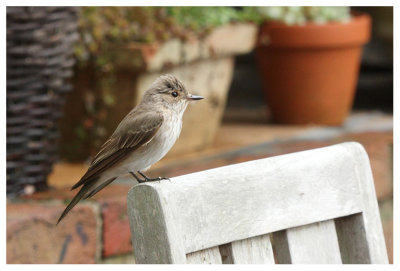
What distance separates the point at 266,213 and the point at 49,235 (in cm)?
156

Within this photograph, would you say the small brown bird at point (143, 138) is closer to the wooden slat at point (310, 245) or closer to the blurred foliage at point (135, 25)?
→ the wooden slat at point (310, 245)

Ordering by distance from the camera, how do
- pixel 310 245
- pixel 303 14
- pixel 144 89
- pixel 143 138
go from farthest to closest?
pixel 303 14 → pixel 144 89 → pixel 143 138 → pixel 310 245

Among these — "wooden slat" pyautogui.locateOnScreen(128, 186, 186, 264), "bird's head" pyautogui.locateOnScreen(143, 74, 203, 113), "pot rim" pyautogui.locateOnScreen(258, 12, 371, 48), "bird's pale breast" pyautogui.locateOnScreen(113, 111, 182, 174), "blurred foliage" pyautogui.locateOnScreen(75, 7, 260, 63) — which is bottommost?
"wooden slat" pyautogui.locateOnScreen(128, 186, 186, 264)

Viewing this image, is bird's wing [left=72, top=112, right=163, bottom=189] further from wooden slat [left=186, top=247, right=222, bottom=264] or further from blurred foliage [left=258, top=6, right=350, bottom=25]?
blurred foliage [left=258, top=6, right=350, bottom=25]

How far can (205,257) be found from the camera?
1467 millimetres

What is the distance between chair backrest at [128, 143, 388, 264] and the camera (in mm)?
1395

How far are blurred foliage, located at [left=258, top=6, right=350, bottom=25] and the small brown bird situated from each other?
2.13m

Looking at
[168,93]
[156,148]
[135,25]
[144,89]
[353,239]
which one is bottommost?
[353,239]

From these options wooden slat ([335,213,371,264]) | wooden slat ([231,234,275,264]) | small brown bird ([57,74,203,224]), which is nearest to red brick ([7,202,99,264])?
small brown bird ([57,74,203,224])

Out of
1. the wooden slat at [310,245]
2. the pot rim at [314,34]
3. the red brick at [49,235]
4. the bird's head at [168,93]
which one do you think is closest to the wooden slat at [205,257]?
the wooden slat at [310,245]

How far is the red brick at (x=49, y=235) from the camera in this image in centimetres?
288

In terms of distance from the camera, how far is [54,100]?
3141 millimetres

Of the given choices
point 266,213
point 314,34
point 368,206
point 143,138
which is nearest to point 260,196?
point 266,213

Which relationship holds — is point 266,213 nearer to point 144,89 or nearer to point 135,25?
point 144,89
